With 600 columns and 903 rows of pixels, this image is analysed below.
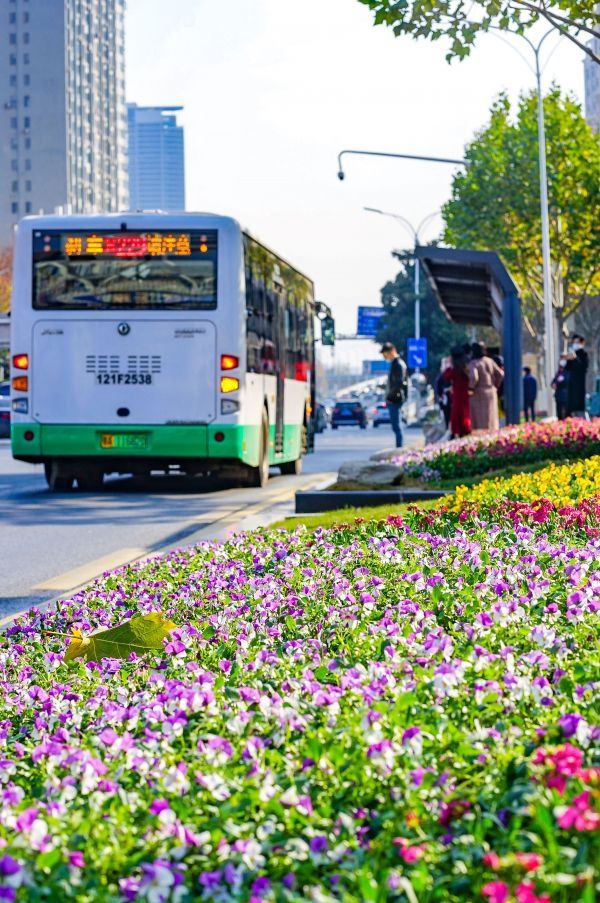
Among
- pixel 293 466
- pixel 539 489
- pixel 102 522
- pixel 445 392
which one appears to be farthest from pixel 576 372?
pixel 539 489

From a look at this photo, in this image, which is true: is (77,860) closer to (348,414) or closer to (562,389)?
(562,389)

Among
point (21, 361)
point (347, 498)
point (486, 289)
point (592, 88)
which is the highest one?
point (592, 88)

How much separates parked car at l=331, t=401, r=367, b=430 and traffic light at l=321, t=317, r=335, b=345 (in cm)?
5779

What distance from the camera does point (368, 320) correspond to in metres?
123

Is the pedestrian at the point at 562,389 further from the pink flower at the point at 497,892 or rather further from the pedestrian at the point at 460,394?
the pink flower at the point at 497,892

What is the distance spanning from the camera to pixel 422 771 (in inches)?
137

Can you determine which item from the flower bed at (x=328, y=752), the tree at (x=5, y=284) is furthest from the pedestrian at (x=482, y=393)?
the tree at (x=5, y=284)

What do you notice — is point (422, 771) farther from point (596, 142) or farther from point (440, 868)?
point (596, 142)

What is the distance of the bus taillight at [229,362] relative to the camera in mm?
20344

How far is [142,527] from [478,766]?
12.5 metres

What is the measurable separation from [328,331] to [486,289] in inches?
Result: 115

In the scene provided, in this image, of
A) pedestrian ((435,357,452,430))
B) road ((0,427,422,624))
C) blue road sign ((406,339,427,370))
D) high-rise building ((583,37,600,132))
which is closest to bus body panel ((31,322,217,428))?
road ((0,427,422,624))

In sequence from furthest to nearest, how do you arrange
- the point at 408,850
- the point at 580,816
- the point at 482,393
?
the point at 482,393, the point at 408,850, the point at 580,816

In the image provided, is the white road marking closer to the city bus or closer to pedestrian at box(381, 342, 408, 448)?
the city bus
